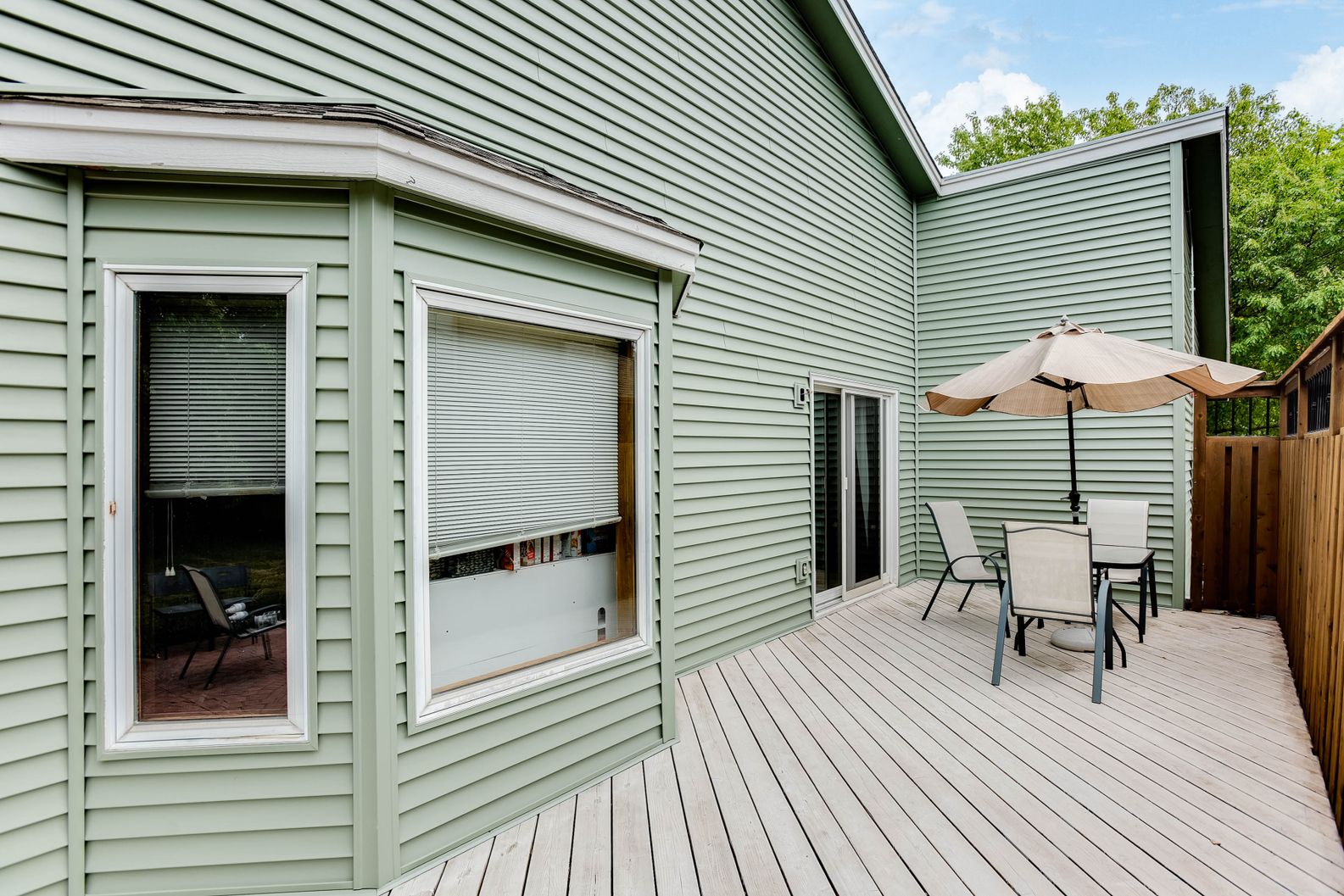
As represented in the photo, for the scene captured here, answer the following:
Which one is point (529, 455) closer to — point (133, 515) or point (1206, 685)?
point (133, 515)

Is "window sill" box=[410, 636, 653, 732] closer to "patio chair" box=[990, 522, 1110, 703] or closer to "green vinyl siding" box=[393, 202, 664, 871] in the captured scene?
"green vinyl siding" box=[393, 202, 664, 871]

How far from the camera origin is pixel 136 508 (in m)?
1.95

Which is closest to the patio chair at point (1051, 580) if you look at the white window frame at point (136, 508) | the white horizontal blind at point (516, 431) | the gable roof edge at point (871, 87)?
the white horizontal blind at point (516, 431)

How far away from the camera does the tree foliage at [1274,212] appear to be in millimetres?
13844

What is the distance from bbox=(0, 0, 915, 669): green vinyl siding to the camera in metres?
2.53

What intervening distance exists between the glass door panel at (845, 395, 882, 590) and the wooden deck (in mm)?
1942

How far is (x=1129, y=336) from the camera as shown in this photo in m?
5.95

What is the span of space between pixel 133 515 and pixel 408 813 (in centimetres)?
128

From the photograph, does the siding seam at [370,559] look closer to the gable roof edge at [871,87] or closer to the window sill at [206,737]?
the window sill at [206,737]

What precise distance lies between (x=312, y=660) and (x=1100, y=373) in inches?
165

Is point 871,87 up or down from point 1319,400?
up

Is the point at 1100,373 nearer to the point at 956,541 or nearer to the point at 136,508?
the point at 956,541

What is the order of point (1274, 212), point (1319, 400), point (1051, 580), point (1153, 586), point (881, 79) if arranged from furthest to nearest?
point (1274, 212), point (881, 79), point (1153, 586), point (1051, 580), point (1319, 400)

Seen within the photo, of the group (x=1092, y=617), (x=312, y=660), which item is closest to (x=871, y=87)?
(x=1092, y=617)
